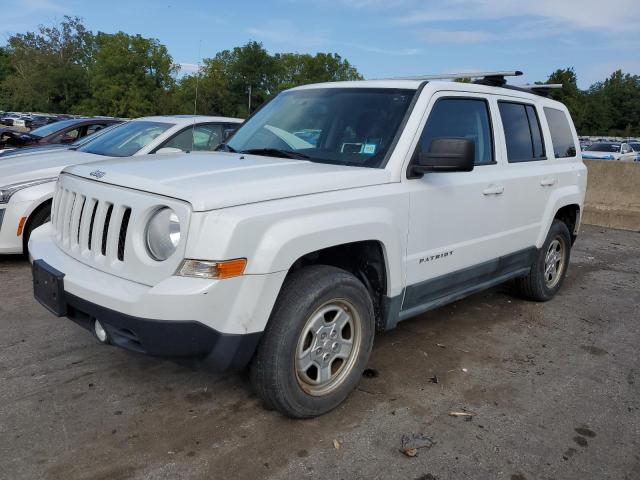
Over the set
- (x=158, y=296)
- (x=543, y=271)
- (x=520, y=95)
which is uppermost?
(x=520, y=95)

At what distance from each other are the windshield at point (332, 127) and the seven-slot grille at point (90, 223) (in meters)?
1.23

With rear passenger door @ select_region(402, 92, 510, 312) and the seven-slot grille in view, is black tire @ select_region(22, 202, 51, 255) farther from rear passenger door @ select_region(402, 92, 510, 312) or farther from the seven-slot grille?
rear passenger door @ select_region(402, 92, 510, 312)

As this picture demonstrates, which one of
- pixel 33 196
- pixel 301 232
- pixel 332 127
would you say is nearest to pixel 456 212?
pixel 332 127

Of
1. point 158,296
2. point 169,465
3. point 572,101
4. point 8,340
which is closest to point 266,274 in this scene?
point 158,296

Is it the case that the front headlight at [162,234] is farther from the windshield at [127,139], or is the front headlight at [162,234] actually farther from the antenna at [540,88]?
the windshield at [127,139]

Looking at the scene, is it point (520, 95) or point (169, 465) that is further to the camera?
point (520, 95)

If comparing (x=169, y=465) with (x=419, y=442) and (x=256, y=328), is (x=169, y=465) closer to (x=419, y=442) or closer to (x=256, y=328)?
(x=256, y=328)

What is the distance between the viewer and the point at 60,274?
118 inches

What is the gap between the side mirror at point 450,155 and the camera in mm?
3279

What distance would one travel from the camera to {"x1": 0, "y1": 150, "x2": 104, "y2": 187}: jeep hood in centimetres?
595

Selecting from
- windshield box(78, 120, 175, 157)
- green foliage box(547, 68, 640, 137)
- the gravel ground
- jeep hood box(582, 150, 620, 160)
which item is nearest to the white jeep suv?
the gravel ground

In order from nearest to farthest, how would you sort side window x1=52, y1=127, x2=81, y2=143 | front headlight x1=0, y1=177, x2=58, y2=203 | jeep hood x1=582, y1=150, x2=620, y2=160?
1. front headlight x1=0, y1=177, x2=58, y2=203
2. side window x1=52, y1=127, x2=81, y2=143
3. jeep hood x1=582, y1=150, x2=620, y2=160

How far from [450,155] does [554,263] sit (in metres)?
2.89

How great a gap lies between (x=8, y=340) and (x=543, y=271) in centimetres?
455
